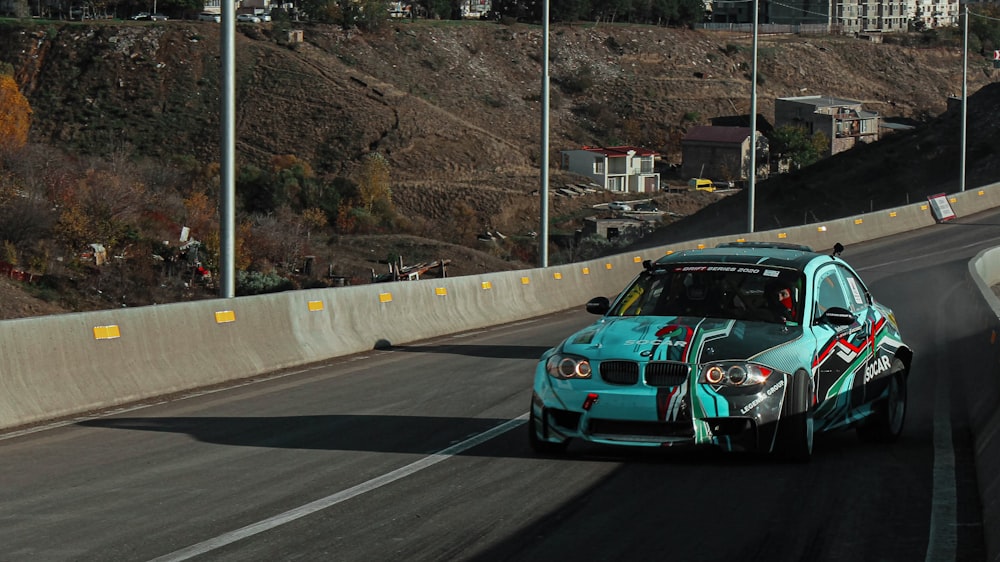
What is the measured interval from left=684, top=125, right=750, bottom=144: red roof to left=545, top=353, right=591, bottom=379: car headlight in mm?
126252

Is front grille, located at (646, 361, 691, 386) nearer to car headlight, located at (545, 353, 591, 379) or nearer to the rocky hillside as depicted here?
car headlight, located at (545, 353, 591, 379)

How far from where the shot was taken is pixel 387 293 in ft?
70.0

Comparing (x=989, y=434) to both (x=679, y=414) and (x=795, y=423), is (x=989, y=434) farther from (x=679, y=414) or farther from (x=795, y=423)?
(x=679, y=414)

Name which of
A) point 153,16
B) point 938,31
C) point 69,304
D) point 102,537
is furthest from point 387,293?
point 938,31

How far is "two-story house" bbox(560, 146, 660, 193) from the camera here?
126m

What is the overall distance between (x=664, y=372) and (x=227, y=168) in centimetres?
923

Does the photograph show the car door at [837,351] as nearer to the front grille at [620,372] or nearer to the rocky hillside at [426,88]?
the front grille at [620,372]

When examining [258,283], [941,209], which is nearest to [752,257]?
[258,283]

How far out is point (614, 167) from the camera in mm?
126438

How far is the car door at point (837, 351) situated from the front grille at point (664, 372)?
3.82 feet

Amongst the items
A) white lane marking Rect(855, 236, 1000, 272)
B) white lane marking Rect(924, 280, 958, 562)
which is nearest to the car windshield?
white lane marking Rect(924, 280, 958, 562)

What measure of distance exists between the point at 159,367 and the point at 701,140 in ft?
411

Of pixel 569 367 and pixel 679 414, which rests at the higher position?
pixel 569 367

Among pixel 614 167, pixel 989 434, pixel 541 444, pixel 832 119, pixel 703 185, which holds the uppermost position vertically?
pixel 832 119
